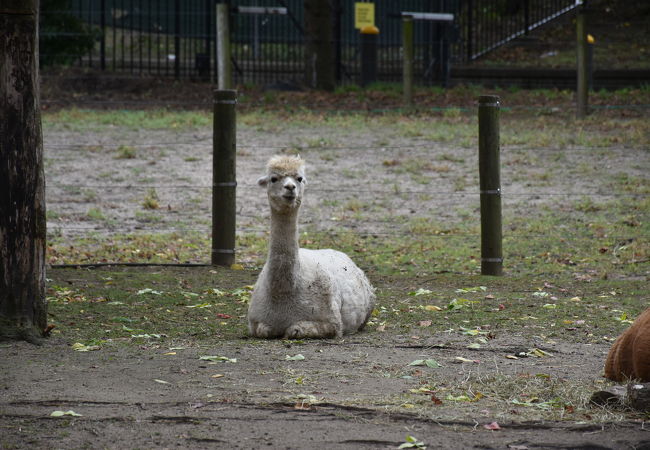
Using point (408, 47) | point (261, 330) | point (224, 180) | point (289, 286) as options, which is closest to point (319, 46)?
point (408, 47)

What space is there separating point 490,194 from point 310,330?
131 inches

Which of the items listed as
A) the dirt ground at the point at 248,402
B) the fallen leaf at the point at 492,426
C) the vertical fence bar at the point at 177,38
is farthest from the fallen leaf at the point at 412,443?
the vertical fence bar at the point at 177,38

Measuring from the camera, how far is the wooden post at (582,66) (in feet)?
54.7

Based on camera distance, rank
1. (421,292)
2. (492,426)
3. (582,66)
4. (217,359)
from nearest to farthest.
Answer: (492,426) < (217,359) < (421,292) < (582,66)

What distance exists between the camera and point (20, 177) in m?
6.54

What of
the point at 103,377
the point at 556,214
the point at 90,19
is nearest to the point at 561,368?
the point at 103,377

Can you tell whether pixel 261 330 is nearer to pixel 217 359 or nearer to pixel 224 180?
pixel 217 359

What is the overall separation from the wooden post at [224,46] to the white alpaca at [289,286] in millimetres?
9112

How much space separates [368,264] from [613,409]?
17.1ft

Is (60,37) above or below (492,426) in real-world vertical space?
above

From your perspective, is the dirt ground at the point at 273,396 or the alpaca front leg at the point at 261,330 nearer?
the dirt ground at the point at 273,396

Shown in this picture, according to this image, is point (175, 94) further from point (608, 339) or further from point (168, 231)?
point (608, 339)

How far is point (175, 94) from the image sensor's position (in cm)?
2022

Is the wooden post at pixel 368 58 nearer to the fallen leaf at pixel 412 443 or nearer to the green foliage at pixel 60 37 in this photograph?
the green foliage at pixel 60 37
